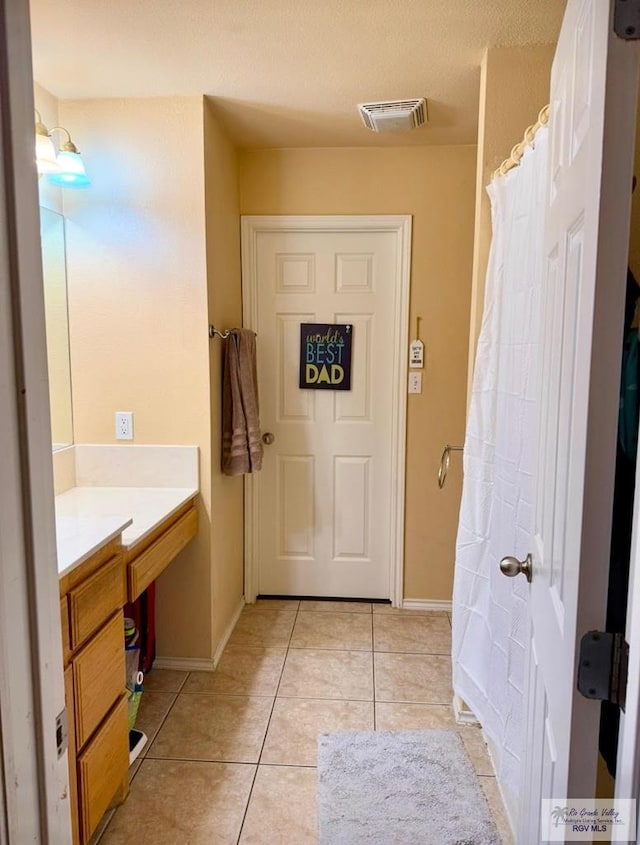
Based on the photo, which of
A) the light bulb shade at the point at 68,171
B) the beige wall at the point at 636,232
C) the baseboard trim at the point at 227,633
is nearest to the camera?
the beige wall at the point at 636,232

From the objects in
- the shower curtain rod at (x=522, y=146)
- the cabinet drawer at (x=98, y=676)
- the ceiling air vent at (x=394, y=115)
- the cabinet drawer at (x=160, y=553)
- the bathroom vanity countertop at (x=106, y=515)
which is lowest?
the cabinet drawer at (x=98, y=676)

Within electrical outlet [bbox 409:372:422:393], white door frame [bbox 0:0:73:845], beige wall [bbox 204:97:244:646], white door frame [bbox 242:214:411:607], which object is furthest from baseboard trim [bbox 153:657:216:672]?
white door frame [bbox 0:0:73:845]

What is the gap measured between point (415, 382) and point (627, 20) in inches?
91.5

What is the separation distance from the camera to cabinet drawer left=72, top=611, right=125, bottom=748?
4.88 ft

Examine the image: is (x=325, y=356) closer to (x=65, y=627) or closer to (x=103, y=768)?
(x=65, y=627)

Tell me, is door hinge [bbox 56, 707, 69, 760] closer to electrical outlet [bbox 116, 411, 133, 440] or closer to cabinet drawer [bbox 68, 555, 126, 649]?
cabinet drawer [bbox 68, 555, 126, 649]

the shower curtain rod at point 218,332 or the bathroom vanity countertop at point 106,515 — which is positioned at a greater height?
the shower curtain rod at point 218,332

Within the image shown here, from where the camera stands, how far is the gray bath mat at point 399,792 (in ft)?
5.43

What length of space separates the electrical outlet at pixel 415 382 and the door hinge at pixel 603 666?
2.30 m

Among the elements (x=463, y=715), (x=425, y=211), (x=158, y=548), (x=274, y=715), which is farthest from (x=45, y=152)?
(x=463, y=715)

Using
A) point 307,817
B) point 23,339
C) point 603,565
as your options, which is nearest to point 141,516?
point 307,817

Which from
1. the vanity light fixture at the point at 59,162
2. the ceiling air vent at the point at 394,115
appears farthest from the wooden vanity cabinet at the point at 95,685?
the ceiling air vent at the point at 394,115

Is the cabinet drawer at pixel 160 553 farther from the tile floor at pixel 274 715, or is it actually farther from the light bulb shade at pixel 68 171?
the light bulb shade at pixel 68 171

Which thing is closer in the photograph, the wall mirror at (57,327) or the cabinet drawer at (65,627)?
the cabinet drawer at (65,627)
